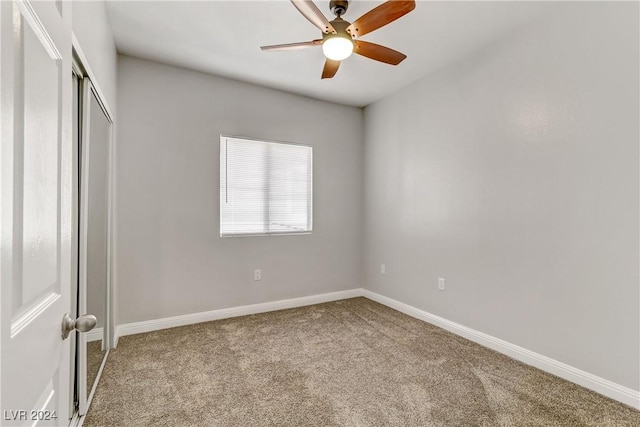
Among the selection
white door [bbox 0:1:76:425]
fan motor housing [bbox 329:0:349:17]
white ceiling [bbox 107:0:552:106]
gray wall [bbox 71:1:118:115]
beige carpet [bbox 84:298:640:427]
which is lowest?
beige carpet [bbox 84:298:640:427]

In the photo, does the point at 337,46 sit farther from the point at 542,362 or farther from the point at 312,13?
the point at 542,362

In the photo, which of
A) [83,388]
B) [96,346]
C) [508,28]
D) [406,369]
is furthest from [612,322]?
Answer: [96,346]

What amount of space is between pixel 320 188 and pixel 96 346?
2724 millimetres

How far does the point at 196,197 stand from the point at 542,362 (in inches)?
130

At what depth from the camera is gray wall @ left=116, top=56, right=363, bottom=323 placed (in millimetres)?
2906

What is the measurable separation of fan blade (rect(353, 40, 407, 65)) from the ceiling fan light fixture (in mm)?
80

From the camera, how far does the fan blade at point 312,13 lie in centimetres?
170

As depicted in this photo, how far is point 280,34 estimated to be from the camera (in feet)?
8.32

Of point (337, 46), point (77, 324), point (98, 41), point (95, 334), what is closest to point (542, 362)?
point (337, 46)

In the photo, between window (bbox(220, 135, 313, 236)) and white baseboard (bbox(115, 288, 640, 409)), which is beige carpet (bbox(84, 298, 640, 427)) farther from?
window (bbox(220, 135, 313, 236))

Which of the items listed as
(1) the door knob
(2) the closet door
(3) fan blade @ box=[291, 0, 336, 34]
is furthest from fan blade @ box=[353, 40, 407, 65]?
(1) the door knob

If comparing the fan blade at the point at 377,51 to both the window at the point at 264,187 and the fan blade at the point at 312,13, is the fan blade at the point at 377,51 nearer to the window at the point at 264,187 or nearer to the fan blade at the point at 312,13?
the fan blade at the point at 312,13

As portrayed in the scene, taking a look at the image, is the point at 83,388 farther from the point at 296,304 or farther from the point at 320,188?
the point at 320,188

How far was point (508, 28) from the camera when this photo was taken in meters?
2.46
